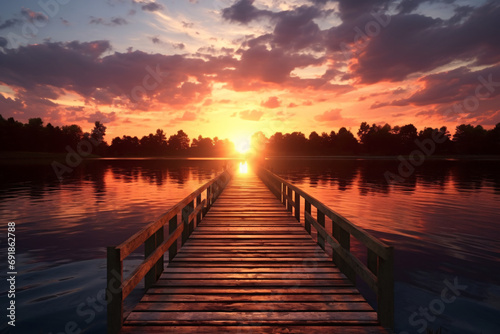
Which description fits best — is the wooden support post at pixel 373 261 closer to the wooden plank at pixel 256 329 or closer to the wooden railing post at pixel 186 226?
the wooden plank at pixel 256 329

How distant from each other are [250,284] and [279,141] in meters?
165

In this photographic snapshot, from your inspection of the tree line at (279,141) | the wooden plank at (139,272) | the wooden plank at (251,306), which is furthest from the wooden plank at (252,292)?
the tree line at (279,141)

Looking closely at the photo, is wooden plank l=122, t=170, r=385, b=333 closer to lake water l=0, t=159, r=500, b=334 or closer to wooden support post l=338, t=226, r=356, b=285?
wooden support post l=338, t=226, r=356, b=285

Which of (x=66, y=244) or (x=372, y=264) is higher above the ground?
(x=372, y=264)

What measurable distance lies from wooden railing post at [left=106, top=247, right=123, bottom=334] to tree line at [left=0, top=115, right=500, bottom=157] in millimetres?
124343

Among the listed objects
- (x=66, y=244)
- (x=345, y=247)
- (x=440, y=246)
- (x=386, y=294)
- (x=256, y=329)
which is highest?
(x=345, y=247)

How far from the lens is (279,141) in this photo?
16912cm

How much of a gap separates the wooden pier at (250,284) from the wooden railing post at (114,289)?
11 millimetres

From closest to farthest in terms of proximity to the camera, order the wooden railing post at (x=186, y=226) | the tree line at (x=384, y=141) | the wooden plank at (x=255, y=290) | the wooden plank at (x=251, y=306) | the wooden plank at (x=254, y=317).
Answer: the wooden plank at (x=254, y=317) → the wooden plank at (x=251, y=306) → the wooden plank at (x=255, y=290) → the wooden railing post at (x=186, y=226) → the tree line at (x=384, y=141)

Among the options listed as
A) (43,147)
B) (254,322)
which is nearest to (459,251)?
(254,322)

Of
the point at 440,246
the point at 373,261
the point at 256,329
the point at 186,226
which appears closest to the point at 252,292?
the point at 256,329

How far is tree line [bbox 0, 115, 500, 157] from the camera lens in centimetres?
12319

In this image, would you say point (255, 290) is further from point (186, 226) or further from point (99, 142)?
point (99, 142)

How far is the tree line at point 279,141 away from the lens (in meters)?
123
